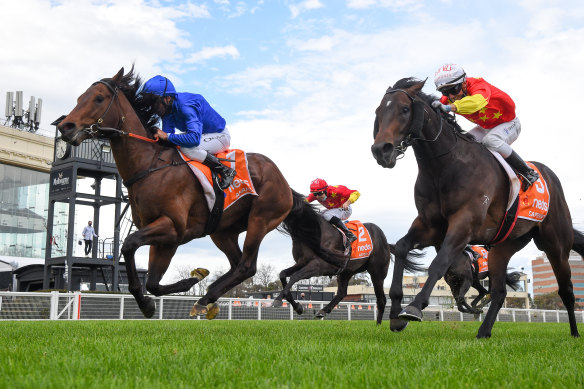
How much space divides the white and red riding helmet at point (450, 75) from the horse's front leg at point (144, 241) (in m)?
3.03

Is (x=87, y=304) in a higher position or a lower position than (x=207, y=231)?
lower

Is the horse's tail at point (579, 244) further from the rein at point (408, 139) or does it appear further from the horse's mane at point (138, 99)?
the horse's mane at point (138, 99)

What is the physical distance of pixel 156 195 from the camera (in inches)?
221

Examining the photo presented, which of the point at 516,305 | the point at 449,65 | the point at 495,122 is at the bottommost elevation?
the point at 516,305

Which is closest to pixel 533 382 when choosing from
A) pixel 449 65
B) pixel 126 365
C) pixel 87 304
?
pixel 126 365

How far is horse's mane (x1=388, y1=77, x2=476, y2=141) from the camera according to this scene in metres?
5.42

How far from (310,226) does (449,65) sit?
10.6 ft

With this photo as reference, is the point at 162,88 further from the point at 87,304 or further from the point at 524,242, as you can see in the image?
the point at 87,304

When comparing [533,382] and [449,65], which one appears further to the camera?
[449,65]

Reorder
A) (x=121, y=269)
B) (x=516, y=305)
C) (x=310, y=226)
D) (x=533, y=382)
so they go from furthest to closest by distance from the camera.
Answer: (x=516, y=305) → (x=121, y=269) → (x=310, y=226) → (x=533, y=382)

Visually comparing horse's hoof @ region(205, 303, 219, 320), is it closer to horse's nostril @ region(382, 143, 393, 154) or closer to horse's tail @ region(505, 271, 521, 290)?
horse's nostril @ region(382, 143, 393, 154)

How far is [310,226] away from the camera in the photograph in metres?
8.35

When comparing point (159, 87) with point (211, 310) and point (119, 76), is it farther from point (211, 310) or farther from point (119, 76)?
point (211, 310)

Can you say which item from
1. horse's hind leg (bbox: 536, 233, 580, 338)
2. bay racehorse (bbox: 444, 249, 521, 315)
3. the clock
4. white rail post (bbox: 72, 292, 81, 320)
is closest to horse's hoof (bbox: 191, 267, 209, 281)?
horse's hind leg (bbox: 536, 233, 580, 338)
